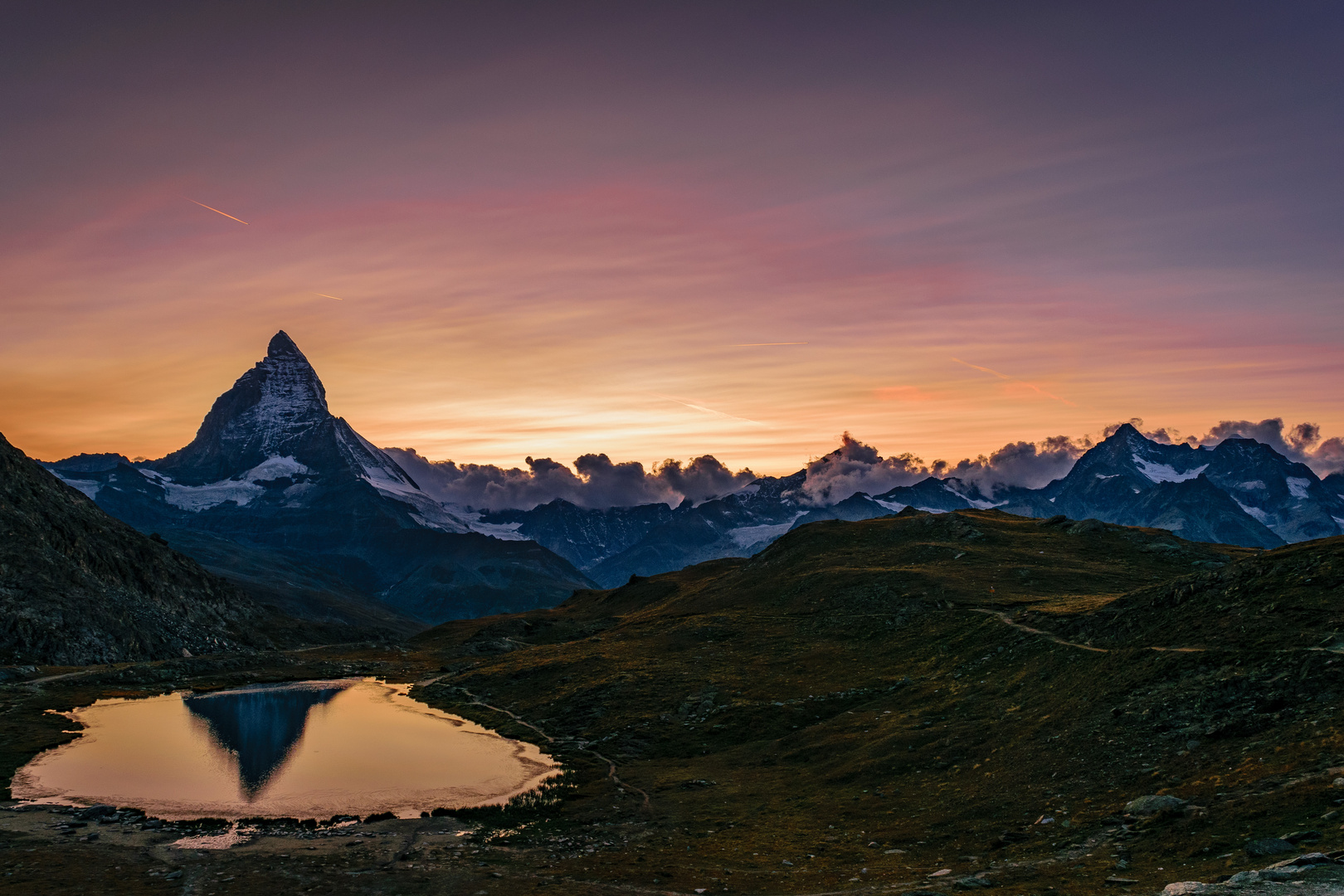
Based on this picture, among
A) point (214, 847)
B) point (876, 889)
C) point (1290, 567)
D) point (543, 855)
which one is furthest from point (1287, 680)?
point (214, 847)

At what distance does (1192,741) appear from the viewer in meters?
48.6

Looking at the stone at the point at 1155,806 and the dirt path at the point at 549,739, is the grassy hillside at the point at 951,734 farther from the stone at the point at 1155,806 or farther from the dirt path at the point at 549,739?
the stone at the point at 1155,806

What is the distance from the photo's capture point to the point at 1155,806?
140 feet

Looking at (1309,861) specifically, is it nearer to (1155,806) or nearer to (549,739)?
(1155,806)

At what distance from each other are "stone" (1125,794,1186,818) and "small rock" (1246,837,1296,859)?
23.8ft

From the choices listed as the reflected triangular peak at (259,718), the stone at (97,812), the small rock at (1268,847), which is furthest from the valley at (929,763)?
the reflected triangular peak at (259,718)

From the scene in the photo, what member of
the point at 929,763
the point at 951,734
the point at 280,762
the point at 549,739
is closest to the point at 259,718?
the point at 280,762

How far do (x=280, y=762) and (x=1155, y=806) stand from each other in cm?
8083

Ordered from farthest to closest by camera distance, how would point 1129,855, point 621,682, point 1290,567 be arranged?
1. point 621,682
2. point 1290,567
3. point 1129,855

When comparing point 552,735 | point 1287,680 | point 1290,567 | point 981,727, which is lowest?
point 552,735

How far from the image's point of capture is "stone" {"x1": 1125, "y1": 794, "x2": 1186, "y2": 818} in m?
41.2

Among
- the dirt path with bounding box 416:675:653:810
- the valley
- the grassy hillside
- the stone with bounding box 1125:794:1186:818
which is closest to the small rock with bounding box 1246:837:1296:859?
the valley

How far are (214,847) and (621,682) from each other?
60.8m

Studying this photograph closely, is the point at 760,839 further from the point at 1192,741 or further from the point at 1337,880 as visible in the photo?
the point at 1337,880
